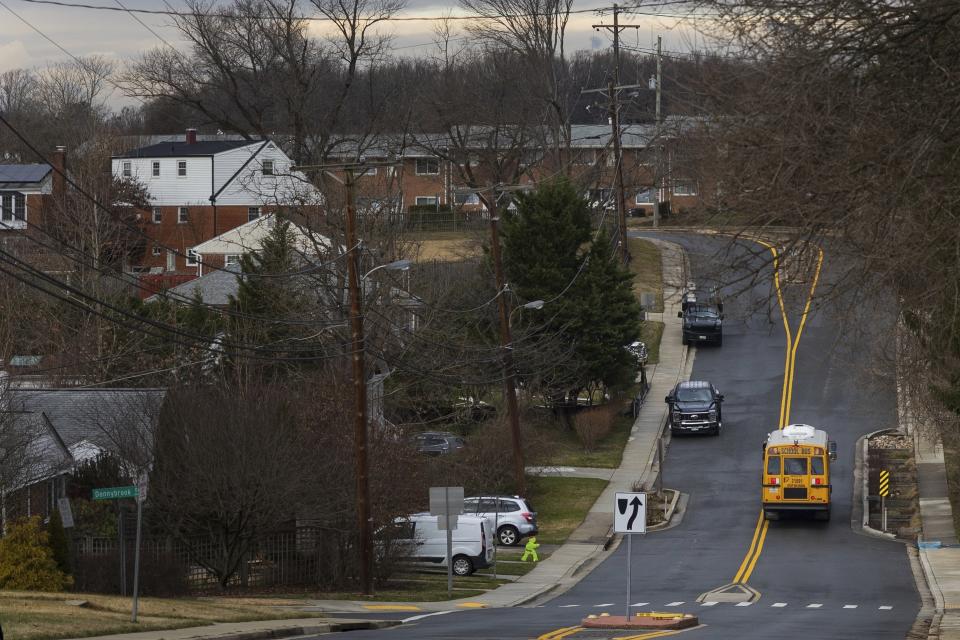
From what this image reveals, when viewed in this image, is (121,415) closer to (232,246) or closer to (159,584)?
(159,584)

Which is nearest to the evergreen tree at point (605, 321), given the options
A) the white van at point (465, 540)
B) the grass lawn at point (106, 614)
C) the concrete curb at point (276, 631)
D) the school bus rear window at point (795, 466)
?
the school bus rear window at point (795, 466)

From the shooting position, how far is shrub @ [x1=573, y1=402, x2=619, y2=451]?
52938 mm

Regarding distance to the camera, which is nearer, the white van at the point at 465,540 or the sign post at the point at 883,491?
the white van at the point at 465,540

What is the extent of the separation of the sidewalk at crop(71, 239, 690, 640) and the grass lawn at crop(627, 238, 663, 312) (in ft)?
2.17

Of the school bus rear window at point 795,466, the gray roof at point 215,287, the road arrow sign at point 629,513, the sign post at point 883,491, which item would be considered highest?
the gray roof at point 215,287

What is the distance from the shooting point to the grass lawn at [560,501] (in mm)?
42750

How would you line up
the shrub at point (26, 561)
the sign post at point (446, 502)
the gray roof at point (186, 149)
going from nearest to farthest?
the shrub at point (26, 561)
the sign post at point (446, 502)
the gray roof at point (186, 149)

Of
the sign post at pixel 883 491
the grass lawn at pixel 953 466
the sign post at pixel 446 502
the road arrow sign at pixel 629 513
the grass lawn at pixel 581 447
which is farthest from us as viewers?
the grass lawn at pixel 581 447

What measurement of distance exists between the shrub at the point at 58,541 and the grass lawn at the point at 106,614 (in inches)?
83.2

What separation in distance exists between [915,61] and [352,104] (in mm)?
101946

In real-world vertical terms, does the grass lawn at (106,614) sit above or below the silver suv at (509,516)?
above

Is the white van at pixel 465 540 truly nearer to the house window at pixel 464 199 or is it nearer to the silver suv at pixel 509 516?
the silver suv at pixel 509 516

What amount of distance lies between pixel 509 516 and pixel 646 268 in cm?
3794

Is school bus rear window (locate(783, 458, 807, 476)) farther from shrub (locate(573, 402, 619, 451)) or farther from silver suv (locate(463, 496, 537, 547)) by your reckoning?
shrub (locate(573, 402, 619, 451))
